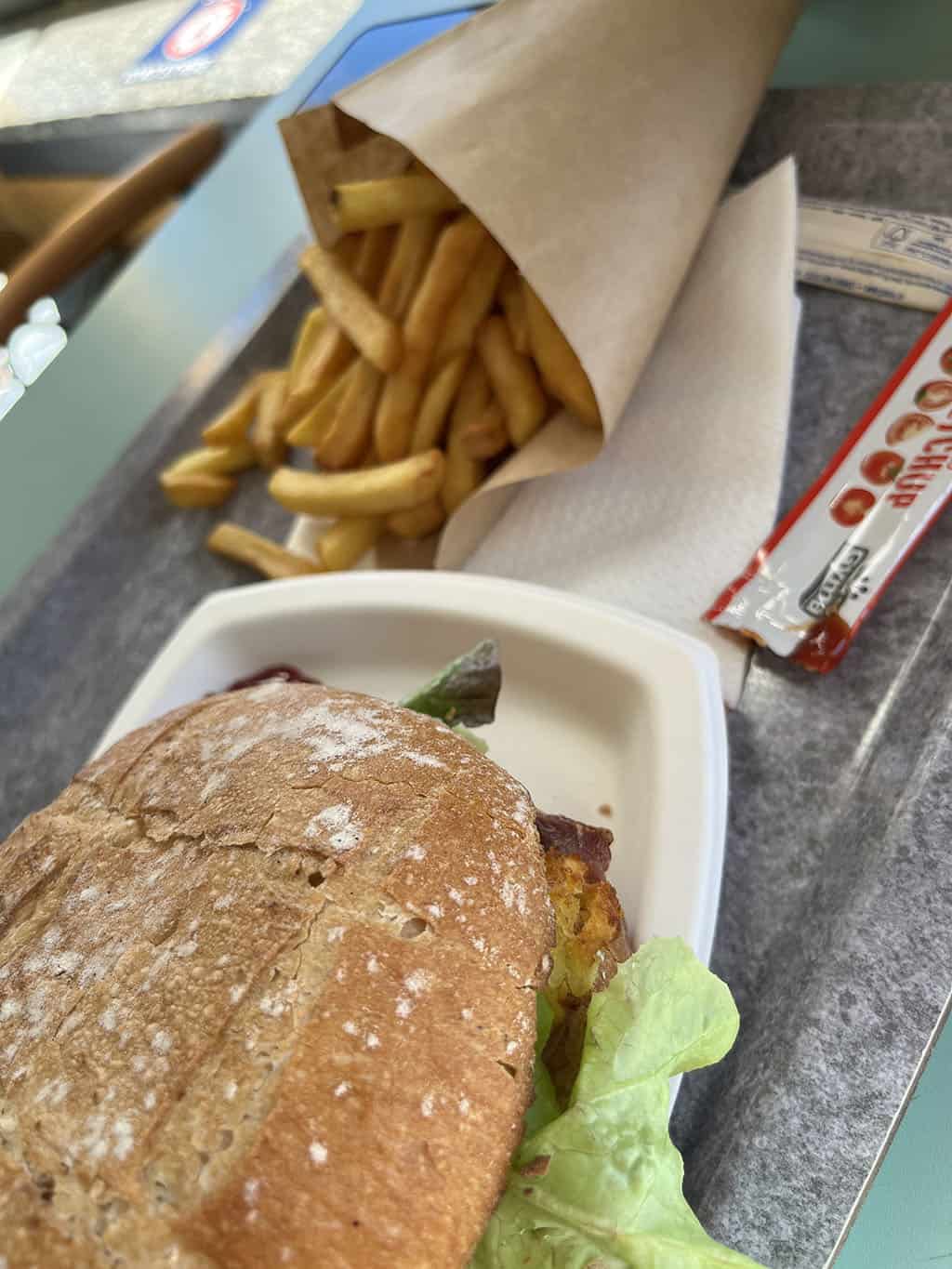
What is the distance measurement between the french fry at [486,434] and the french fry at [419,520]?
13 cm

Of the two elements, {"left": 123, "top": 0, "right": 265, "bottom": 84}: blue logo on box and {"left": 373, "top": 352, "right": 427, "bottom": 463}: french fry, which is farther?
{"left": 123, "top": 0, "right": 265, "bottom": 84}: blue logo on box

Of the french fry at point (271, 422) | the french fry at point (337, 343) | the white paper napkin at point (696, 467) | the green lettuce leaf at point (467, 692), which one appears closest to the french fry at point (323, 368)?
the french fry at point (337, 343)

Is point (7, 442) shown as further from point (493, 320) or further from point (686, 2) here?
point (686, 2)

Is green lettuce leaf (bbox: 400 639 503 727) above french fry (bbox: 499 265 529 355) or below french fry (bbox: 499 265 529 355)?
below

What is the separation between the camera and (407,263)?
1766 millimetres

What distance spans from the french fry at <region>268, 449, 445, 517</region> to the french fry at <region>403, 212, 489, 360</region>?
0.22 meters

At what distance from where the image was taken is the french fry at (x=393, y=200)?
5.46 ft

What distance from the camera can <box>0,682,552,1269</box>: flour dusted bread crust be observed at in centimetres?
81

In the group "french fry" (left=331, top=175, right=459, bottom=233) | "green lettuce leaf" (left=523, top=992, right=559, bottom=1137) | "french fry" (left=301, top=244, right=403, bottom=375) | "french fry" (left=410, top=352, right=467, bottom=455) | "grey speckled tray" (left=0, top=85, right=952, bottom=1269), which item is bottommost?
"grey speckled tray" (left=0, top=85, right=952, bottom=1269)

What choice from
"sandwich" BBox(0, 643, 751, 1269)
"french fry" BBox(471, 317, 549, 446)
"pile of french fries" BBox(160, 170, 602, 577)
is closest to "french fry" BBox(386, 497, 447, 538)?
"pile of french fries" BBox(160, 170, 602, 577)

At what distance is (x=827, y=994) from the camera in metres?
1.15

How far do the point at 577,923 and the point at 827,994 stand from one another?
34 centimetres

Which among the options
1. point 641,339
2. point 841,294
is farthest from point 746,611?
point 841,294

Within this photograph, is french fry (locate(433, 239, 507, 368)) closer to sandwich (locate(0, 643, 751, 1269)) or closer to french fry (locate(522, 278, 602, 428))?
french fry (locate(522, 278, 602, 428))
